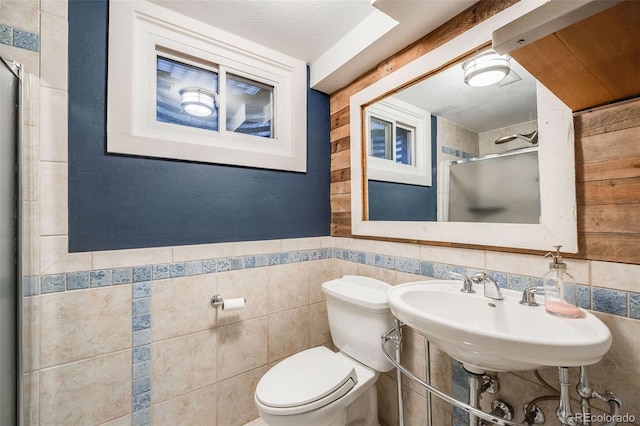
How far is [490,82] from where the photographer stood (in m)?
1.14

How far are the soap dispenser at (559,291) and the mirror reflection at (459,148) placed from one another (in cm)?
22

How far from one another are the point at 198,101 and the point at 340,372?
1.64m

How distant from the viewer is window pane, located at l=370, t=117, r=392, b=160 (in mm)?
1617

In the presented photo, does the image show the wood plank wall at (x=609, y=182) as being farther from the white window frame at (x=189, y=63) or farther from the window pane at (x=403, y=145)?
the white window frame at (x=189, y=63)

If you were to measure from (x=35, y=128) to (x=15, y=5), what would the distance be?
19.3 inches

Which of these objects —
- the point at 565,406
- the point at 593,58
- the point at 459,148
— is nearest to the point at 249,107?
the point at 459,148

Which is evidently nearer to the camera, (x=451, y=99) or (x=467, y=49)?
(x=467, y=49)

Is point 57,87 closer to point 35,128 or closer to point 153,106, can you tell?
point 35,128

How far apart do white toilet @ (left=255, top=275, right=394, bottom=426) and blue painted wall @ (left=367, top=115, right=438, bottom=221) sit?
1.36 feet

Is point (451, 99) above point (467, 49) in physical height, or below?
below

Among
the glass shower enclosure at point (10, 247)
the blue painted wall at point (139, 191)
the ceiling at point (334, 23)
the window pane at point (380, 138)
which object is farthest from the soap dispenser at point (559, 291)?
the glass shower enclosure at point (10, 247)

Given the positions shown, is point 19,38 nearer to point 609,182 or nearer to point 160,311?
point 160,311

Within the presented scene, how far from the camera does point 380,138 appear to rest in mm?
1652

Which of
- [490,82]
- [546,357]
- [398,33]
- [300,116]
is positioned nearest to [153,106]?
[300,116]
